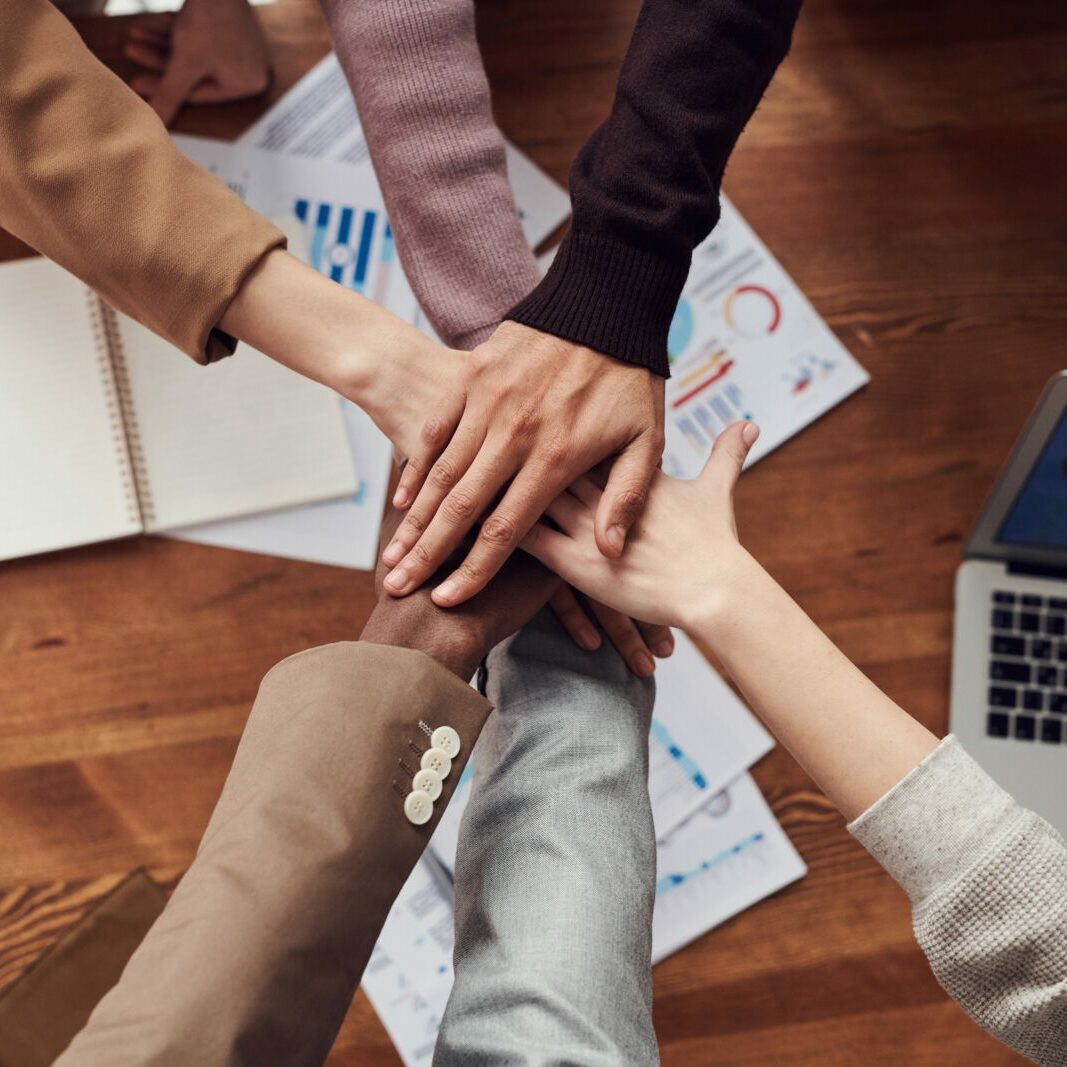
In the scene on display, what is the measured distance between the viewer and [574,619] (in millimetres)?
826

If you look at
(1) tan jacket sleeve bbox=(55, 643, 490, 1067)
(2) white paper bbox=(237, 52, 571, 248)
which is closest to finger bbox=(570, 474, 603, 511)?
(1) tan jacket sleeve bbox=(55, 643, 490, 1067)

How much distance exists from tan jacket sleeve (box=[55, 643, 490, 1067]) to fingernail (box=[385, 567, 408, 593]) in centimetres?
10

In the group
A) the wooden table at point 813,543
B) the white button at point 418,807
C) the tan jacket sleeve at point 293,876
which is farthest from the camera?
Answer: the wooden table at point 813,543

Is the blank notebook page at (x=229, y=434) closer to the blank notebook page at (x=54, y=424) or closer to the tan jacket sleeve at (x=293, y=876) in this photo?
the blank notebook page at (x=54, y=424)

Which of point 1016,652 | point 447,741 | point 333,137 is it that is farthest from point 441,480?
point 1016,652

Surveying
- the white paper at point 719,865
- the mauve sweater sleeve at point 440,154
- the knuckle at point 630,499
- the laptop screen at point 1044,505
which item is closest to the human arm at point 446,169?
the mauve sweater sleeve at point 440,154

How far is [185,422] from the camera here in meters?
0.97

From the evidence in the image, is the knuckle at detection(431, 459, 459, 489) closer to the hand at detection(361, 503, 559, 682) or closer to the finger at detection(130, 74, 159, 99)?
the hand at detection(361, 503, 559, 682)

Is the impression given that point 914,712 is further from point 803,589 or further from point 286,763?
point 286,763

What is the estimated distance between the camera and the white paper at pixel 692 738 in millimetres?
959

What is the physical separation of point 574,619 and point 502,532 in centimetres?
11

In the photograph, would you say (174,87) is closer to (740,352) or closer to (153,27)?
(153,27)

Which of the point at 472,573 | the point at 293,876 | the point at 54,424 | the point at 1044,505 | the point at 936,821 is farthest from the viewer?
the point at 54,424

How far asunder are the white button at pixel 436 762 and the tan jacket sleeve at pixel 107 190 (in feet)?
1.19
